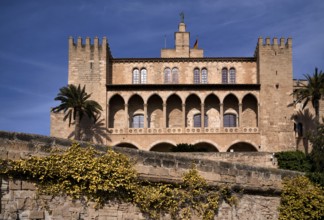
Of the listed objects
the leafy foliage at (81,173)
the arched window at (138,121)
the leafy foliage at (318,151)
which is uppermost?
the arched window at (138,121)

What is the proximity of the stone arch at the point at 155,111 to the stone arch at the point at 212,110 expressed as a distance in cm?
456

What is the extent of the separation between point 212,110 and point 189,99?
2580mm

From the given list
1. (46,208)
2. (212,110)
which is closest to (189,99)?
(212,110)

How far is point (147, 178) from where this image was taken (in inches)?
527

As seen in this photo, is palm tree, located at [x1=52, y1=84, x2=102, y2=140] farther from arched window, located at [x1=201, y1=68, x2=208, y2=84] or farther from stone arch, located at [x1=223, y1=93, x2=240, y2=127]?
stone arch, located at [x1=223, y1=93, x2=240, y2=127]

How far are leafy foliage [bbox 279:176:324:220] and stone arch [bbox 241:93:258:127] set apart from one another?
32944 millimetres

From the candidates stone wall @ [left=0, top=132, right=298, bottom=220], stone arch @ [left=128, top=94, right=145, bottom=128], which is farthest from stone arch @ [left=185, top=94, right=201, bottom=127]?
stone wall @ [left=0, top=132, right=298, bottom=220]

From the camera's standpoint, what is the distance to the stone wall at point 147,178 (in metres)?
11.7

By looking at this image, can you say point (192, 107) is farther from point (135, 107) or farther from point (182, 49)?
point (182, 49)

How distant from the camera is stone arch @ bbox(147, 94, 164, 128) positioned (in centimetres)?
4967

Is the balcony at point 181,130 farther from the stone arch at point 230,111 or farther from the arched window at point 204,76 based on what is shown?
the arched window at point 204,76

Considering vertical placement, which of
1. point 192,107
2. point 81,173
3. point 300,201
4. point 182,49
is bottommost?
point 300,201

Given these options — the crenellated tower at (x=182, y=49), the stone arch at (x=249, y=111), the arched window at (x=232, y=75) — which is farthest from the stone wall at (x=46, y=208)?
the crenellated tower at (x=182, y=49)

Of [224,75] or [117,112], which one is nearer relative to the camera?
[117,112]
